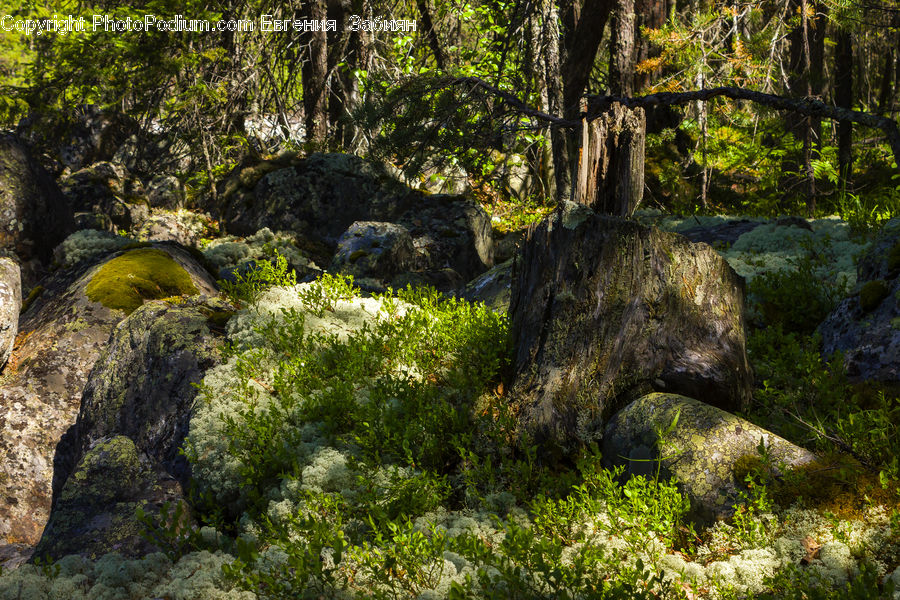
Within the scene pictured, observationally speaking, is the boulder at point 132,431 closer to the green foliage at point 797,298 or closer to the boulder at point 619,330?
the boulder at point 619,330

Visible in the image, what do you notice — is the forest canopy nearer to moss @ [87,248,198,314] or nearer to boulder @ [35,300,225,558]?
moss @ [87,248,198,314]

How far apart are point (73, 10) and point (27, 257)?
22.5 ft

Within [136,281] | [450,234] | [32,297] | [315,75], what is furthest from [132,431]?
[315,75]

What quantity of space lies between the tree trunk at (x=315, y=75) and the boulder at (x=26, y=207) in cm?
606

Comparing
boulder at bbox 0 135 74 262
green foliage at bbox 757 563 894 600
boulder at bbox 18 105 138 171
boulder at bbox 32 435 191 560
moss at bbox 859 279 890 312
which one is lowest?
boulder at bbox 32 435 191 560

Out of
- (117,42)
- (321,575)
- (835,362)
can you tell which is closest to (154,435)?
(321,575)

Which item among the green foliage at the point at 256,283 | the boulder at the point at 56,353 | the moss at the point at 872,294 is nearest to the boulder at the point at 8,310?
the boulder at the point at 56,353

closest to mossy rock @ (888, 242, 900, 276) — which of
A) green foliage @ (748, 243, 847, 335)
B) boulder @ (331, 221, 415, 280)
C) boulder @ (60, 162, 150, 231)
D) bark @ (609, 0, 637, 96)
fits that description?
green foliage @ (748, 243, 847, 335)

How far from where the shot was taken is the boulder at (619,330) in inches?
157

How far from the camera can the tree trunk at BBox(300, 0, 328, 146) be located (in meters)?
13.9

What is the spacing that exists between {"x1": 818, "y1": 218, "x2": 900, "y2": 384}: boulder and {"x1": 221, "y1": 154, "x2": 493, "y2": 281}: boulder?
21.6ft

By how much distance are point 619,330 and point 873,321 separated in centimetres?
212

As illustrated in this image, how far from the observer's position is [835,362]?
3.94 m

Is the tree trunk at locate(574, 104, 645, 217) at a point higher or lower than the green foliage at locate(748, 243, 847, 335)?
higher
